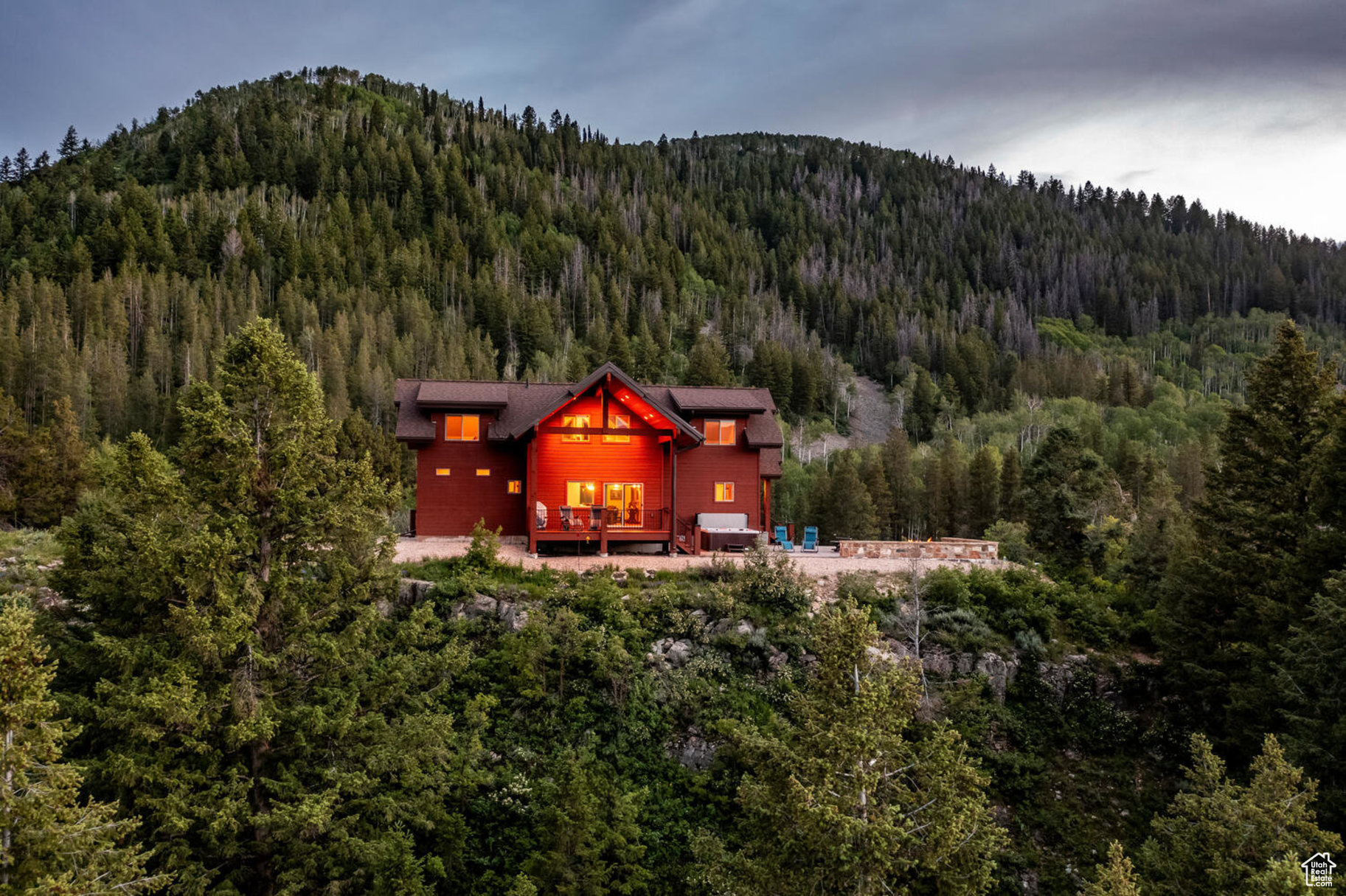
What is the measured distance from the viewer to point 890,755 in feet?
32.7

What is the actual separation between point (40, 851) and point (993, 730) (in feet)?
56.7

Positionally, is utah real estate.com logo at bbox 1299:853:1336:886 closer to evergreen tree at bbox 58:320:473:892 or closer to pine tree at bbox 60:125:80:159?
evergreen tree at bbox 58:320:473:892

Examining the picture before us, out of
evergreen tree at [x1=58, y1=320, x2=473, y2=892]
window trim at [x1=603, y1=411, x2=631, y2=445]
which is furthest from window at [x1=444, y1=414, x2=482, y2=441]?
evergreen tree at [x1=58, y1=320, x2=473, y2=892]

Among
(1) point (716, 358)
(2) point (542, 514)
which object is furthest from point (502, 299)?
(2) point (542, 514)

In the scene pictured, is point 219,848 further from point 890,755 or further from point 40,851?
point 890,755

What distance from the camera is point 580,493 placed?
27.7 m

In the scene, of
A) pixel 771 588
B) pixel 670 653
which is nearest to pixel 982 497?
pixel 771 588

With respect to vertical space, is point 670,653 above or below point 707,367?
below

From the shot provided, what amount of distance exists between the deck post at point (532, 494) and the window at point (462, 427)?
2.83 m

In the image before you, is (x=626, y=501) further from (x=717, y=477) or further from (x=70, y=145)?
(x=70, y=145)

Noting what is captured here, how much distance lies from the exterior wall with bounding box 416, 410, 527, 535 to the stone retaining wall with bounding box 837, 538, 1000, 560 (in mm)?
11749

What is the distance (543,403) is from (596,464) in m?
3.23

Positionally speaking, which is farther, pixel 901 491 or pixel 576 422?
pixel 901 491

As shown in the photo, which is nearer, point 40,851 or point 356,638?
point 40,851
